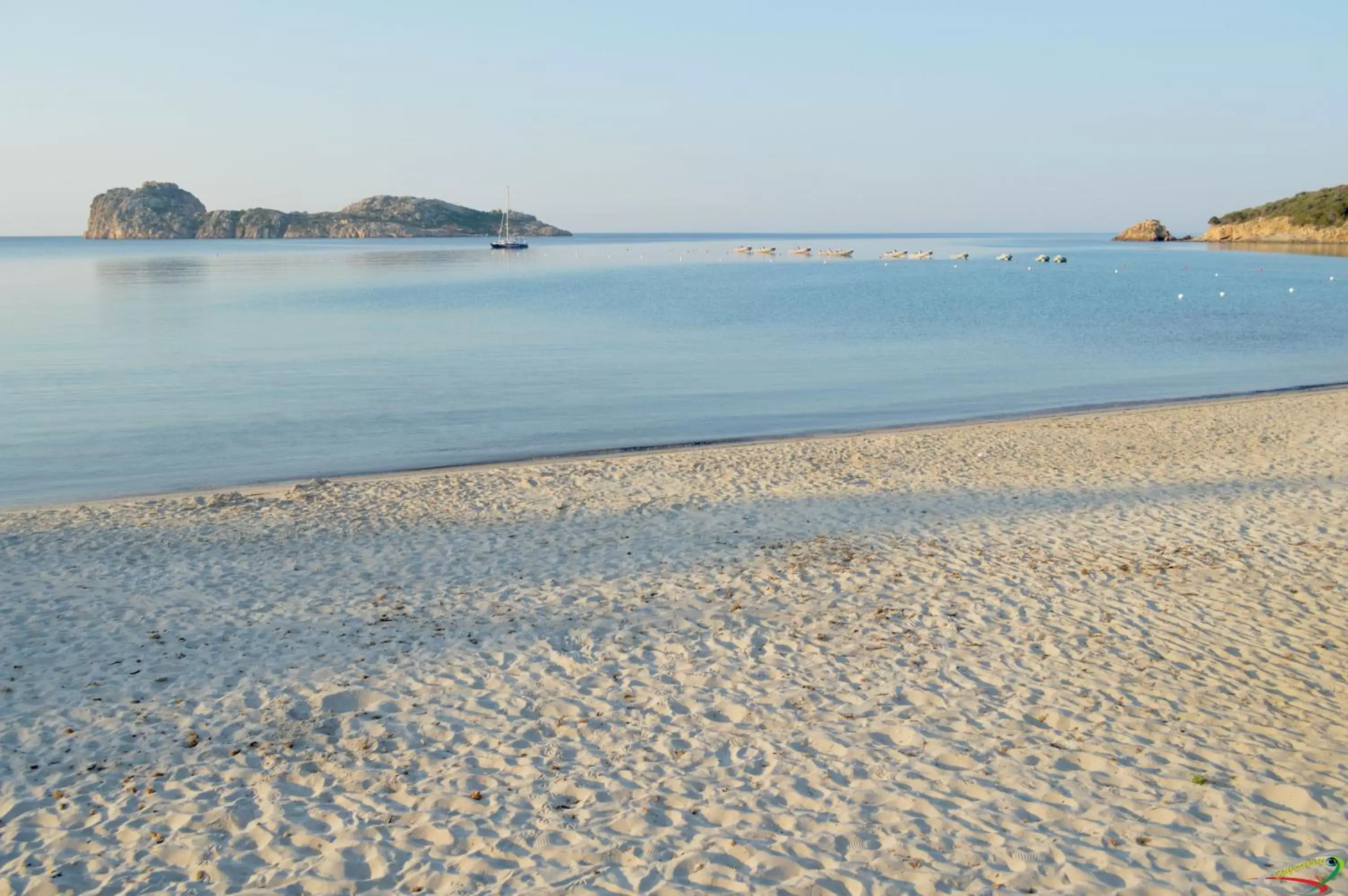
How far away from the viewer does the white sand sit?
5391 mm

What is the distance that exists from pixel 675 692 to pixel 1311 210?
151m

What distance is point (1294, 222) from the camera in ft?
440

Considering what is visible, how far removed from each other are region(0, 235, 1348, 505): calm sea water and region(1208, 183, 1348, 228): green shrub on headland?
6895cm

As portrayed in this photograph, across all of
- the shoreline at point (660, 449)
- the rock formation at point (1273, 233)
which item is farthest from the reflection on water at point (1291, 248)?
the shoreline at point (660, 449)

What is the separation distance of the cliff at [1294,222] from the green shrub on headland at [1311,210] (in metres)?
0.06

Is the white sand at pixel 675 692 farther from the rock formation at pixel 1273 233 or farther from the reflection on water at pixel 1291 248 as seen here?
the rock formation at pixel 1273 233

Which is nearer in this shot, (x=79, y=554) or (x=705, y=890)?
(x=705, y=890)

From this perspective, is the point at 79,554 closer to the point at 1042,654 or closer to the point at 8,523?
the point at 8,523

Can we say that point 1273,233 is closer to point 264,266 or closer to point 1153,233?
point 1153,233

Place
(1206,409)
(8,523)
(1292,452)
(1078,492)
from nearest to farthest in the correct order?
1. (8,523)
2. (1078,492)
3. (1292,452)
4. (1206,409)

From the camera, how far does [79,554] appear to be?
10.8 metres

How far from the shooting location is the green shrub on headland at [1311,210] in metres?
125

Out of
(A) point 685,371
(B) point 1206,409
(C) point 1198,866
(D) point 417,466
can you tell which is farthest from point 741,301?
(C) point 1198,866

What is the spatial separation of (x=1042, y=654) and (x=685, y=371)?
1951 centimetres
